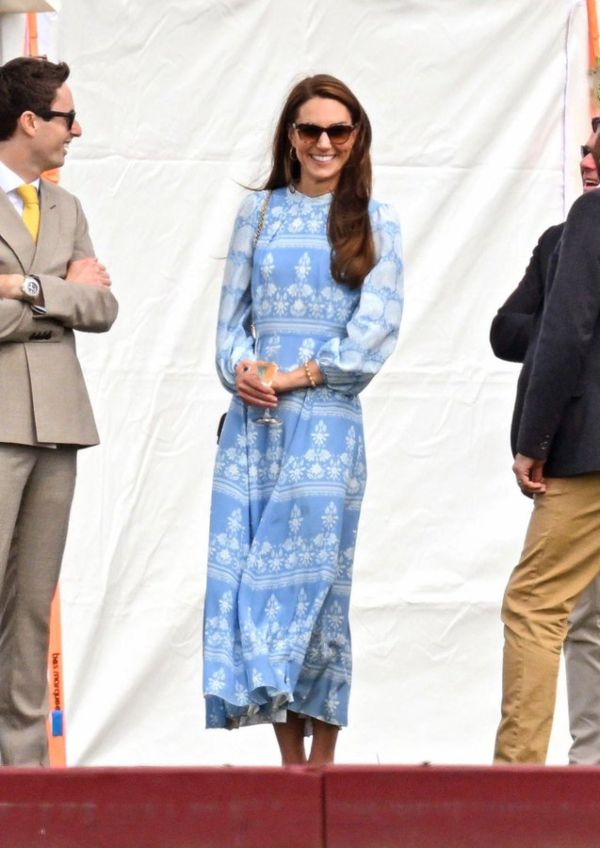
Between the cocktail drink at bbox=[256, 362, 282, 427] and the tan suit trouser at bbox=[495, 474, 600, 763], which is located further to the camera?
the cocktail drink at bbox=[256, 362, 282, 427]

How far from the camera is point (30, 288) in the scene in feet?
15.5

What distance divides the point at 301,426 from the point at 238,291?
402mm

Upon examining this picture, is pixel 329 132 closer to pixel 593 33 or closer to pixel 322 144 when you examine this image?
pixel 322 144

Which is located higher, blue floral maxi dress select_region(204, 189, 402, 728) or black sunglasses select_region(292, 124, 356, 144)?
black sunglasses select_region(292, 124, 356, 144)

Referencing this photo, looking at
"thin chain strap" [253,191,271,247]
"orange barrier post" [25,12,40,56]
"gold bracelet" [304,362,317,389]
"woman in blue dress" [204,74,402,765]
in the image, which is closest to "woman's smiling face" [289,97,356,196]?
"woman in blue dress" [204,74,402,765]

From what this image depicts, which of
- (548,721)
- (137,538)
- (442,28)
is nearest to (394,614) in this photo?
(137,538)

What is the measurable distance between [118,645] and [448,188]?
5.56ft

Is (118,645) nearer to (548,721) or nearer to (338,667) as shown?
(338,667)

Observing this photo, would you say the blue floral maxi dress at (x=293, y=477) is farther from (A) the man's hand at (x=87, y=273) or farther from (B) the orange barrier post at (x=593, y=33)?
(B) the orange barrier post at (x=593, y=33)

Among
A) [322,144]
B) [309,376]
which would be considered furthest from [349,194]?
[309,376]

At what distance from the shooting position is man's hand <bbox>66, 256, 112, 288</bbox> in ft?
16.0

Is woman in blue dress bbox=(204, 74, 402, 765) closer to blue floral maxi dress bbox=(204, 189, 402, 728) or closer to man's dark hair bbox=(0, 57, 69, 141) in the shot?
blue floral maxi dress bbox=(204, 189, 402, 728)

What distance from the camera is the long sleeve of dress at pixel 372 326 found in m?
4.74

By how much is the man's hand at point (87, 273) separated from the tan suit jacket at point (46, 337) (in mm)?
20
